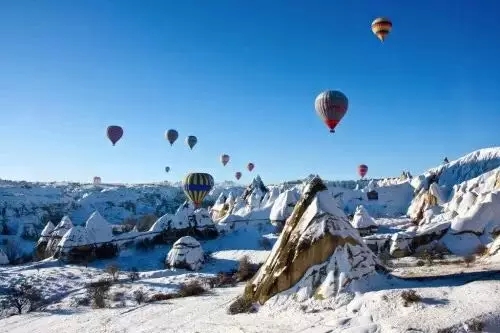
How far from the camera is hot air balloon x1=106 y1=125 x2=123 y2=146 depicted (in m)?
51.4

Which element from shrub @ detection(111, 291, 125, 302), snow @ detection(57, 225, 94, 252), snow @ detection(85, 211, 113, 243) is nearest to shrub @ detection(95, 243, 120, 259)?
snow @ detection(85, 211, 113, 243)

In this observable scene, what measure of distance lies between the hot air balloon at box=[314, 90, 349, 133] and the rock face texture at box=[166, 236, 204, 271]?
49.5 feet

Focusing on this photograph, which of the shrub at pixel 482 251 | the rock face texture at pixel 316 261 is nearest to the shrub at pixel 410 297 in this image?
the rock face texture at pixel 316 261

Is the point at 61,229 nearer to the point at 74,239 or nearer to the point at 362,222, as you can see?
the point at 74,239

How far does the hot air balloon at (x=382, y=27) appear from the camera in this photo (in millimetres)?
32469

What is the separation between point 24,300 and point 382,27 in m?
29.8

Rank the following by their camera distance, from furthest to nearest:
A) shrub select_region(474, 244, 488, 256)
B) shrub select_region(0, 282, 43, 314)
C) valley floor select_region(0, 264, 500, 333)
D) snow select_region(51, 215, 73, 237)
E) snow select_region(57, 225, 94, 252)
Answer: snow select_region(51, 215, 73, 237) → snow select_region(57, 225, 94, 252) → shrub select_region(0, 282, 43, 314) → shrub select_region(474, 244, 488, 256) → valley floor select_region(0, 264, 500, 333)

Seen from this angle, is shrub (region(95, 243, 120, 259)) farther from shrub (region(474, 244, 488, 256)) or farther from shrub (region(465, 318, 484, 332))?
shrub (region(465, 318, 484, 332))

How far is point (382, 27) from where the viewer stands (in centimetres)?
3256

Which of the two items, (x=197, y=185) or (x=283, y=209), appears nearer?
(x=283, y=209)

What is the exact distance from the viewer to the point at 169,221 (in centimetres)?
4769

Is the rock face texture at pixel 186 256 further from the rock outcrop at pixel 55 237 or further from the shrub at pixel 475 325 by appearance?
the shrub at pixel 475 325

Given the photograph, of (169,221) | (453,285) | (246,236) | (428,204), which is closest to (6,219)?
(169,221)

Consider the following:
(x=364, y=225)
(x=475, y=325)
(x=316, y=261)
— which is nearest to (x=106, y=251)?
(x=364, y=225)
